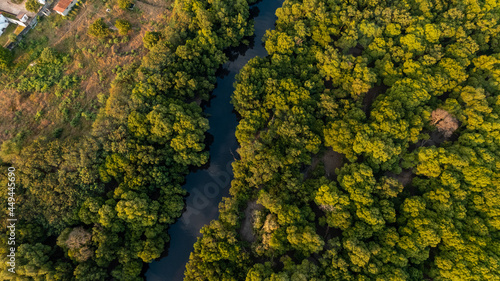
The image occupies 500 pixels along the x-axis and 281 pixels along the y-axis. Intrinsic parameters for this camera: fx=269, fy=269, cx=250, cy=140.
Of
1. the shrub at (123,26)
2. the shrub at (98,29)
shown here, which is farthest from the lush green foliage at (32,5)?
the shrub at (123,26)

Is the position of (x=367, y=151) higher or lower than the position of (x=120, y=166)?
higher

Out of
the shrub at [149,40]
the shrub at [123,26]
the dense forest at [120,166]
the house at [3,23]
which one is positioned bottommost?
the dense forest at [120,166]

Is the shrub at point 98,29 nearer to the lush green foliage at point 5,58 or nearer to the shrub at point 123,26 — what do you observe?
the shrub at point 123,26

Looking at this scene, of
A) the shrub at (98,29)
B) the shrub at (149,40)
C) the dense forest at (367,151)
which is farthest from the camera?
the shrub at (98,29)

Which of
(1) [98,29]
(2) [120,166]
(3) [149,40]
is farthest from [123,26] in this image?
(2) [120,166]

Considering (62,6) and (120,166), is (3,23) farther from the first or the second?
(120,166)

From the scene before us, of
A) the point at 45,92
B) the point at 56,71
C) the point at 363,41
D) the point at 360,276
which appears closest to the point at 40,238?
the point at 45,92
